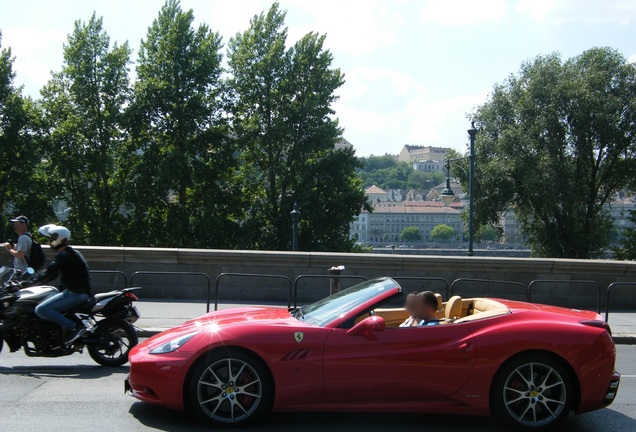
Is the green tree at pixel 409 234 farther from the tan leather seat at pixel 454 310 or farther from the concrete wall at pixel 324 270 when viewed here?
the tan leather seat at pixel 454 310

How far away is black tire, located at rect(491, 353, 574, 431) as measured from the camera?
237 inches

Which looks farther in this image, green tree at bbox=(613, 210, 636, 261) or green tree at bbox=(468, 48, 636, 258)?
green tree at bbox=(613, 210, 636, 261)

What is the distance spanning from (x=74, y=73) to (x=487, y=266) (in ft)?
114

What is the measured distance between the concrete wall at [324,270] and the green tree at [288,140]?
92.4 feet

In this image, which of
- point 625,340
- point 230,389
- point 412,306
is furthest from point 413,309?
point 625,340

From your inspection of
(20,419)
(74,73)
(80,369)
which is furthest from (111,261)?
(74,73)

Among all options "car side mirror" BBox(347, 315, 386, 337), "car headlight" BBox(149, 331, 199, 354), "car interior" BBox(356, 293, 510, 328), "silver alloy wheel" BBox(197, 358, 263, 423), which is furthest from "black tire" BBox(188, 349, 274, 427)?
"car interior" BBox(356, 293, 510, 328)

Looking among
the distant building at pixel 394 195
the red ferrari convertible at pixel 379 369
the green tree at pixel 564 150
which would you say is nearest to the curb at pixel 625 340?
the red ferrari convertible at pixel 379 369

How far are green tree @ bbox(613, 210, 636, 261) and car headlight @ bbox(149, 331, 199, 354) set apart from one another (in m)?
39.7

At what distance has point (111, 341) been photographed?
8.45 m

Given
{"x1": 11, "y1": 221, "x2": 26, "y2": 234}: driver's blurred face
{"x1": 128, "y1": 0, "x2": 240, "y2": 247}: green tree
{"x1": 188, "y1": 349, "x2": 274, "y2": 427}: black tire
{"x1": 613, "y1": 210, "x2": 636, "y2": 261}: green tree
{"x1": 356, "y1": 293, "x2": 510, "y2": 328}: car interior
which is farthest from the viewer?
{"x1": 128, "y1": 0, "x2": 240, "y2": 247}: green tree

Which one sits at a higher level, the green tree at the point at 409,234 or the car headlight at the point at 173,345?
the green tree at the point at 409,234

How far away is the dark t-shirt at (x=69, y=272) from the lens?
810 centimetres

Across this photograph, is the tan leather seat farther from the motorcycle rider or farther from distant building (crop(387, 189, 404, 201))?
distant building (crop(387, 189, 404, 201))
